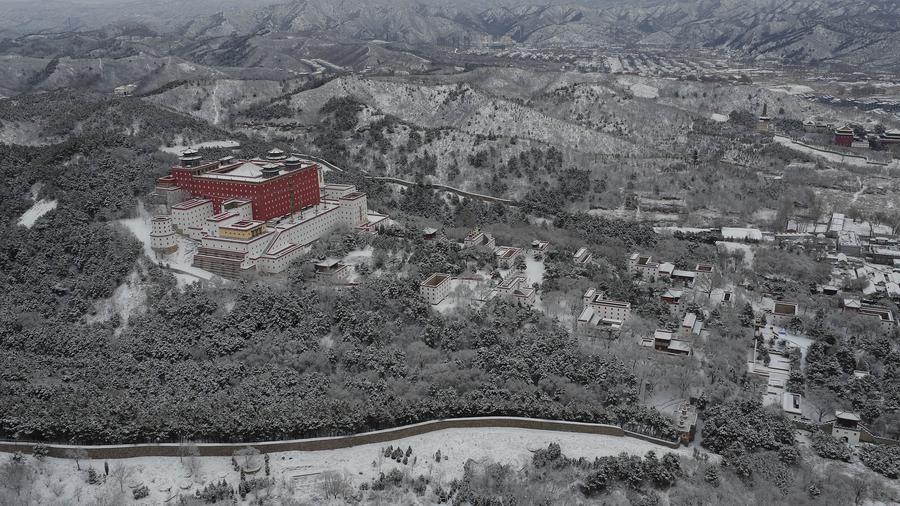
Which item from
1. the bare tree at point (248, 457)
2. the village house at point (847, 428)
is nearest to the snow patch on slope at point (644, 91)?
the village house at point (847, 428)

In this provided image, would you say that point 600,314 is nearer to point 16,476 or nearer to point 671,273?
point 671,273

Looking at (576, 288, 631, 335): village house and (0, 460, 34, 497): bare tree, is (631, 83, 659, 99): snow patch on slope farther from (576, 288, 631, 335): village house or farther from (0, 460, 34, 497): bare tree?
(0, 460, 34, 497): bare tree

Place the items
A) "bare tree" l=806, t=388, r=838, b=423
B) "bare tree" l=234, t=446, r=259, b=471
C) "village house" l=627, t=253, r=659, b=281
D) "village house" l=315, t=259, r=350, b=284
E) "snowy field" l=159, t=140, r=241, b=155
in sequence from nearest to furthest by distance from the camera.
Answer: "bare tree" l=234, t=446, r=259, b=471 → "bare tree" l=806, t=388, r=838, b=423 → "village house" l=315, t=259, r=350, b=284 → "village house" l=627, t=253, r=659, b=281 → "snowy field" l=159, t=140, r=241, b=155

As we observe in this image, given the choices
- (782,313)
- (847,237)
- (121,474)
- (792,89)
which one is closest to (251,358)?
(121,474)

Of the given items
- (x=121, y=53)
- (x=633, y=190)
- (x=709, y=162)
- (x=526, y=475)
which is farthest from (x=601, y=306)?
(x=121, y=53)

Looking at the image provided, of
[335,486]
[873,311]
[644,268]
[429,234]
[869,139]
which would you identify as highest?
[869,139]

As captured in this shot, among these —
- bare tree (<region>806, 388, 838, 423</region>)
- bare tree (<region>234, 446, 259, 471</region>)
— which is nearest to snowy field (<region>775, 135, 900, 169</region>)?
bare tree (<region>806, 388, 838, 423</region>)
